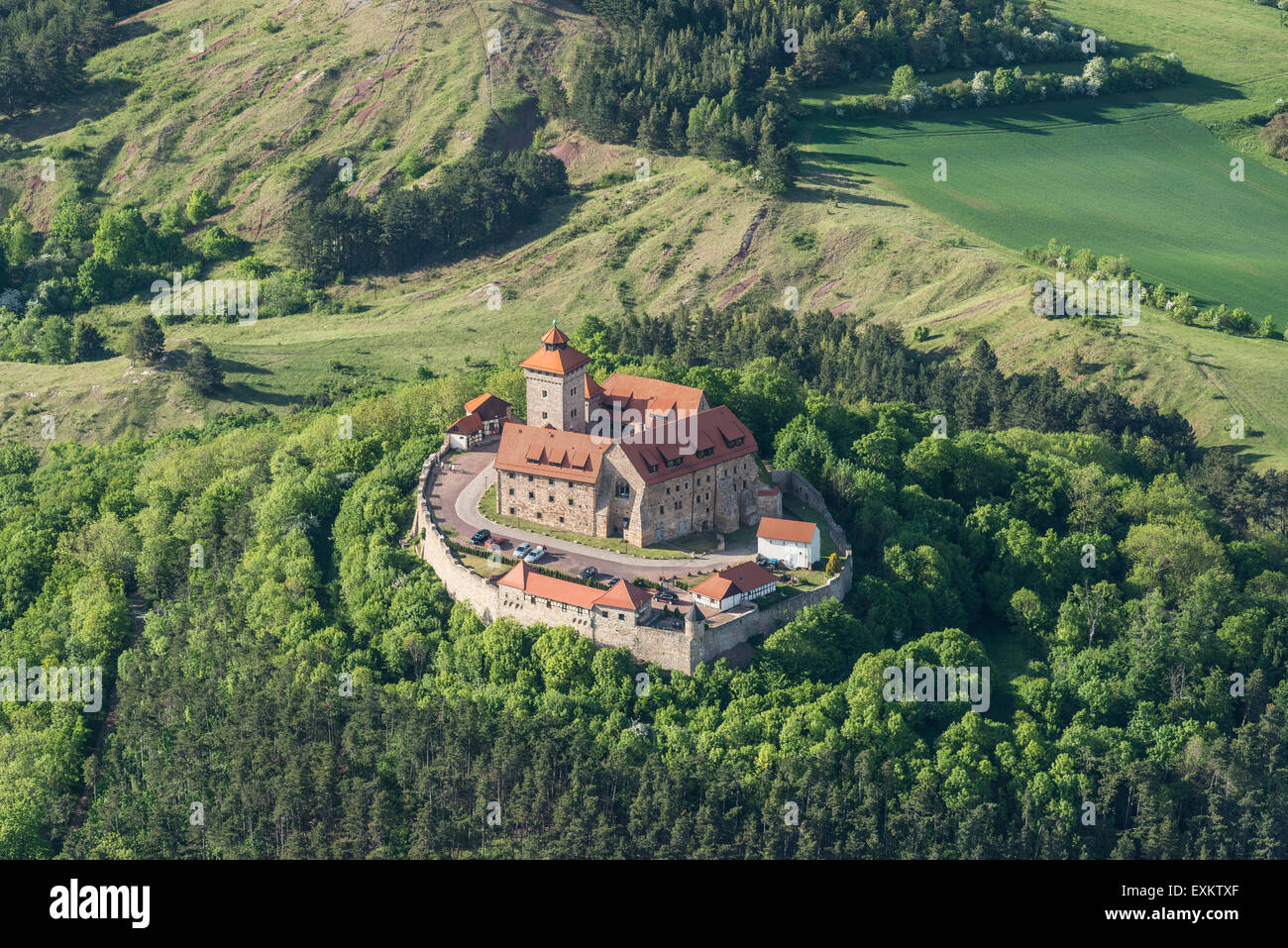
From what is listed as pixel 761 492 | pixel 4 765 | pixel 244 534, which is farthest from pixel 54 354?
pixel 761 492

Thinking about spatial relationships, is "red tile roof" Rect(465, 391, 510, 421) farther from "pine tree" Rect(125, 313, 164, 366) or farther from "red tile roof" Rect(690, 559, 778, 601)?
"pine tree" Rect(125, 313, 164, 366)

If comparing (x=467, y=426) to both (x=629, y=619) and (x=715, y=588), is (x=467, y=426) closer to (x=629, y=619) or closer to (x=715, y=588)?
(x=629, y=619)

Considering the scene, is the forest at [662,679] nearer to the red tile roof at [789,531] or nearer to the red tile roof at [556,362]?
the red tile roof at [789,531]

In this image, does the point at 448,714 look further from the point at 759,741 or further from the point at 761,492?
the point at 761,492

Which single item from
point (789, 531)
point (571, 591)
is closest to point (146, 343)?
point (571, 591)

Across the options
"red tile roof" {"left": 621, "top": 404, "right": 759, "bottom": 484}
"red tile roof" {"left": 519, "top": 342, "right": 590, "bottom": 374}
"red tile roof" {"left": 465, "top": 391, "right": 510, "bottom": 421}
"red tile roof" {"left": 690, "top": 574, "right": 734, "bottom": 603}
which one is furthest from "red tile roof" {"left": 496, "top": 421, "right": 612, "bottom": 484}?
"red tile roof" {"left": 465, "top": 391, "right": 510, "bottom": 421}

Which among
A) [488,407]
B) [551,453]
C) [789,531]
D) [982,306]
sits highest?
[551,453]
